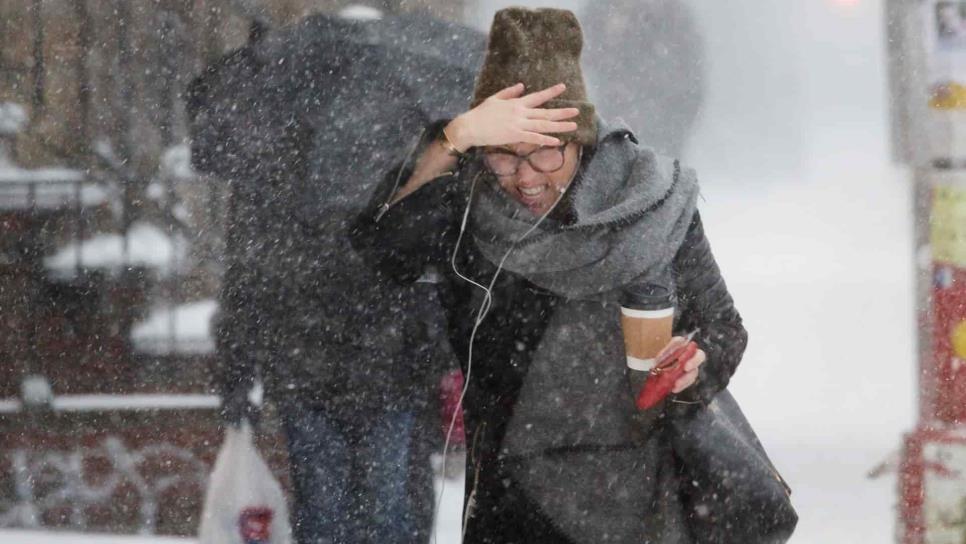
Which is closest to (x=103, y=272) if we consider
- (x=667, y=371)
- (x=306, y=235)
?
(x=306, y=235)

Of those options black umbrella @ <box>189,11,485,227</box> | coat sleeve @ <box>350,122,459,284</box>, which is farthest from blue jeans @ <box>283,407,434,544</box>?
coat sleeve @ <box>350,122,459,284</box>

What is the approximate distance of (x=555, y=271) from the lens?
204cm

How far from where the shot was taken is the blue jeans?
9.21 ft

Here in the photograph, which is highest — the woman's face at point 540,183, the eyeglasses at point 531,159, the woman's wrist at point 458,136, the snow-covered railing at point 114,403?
the woman's wrist at point 458,136

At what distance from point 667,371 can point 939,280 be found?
1.58 m

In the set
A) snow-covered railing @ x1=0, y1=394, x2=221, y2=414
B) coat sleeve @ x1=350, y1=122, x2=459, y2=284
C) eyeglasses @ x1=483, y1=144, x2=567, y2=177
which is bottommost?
snow-covered railing @ x1=0, y1=394, x2=221, y2=414

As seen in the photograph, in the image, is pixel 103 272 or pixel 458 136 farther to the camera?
pixel 103 272

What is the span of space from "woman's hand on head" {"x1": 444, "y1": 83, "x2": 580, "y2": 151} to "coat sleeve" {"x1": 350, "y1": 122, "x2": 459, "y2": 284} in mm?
119

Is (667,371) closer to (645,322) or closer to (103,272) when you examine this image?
(645,322)

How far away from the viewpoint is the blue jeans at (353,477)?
2.81 metres

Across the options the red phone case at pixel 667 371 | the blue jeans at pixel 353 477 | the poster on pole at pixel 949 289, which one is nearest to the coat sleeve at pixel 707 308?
the red phone case at pixel 667 371

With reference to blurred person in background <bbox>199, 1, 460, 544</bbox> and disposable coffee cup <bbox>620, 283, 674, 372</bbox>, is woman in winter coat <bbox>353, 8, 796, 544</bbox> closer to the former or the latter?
disposable coffee cup <bbox>620, 283, 674, 372</bbox>

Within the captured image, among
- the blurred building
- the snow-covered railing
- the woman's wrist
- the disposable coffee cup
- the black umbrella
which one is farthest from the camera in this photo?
the snow-covered railing

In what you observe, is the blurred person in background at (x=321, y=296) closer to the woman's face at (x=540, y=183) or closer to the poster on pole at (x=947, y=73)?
the woman's face at (x=540, y=183)
